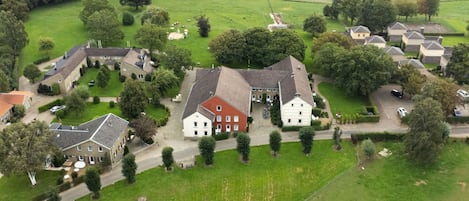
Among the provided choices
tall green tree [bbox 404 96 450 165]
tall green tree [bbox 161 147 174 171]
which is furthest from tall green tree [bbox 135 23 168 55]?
tall green tree [bbox 404 96 450 165]

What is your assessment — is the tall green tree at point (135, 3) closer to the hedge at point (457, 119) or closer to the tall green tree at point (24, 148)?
the tall green tree at point (24, 148)

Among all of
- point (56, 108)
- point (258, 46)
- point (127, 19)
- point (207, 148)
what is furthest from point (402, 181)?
point (127, 19)

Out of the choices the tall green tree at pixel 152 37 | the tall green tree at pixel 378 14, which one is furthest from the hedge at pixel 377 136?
the tall green tree at pixel 378 14

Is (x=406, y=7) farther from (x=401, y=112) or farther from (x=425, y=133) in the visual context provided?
(x=425, y=133)

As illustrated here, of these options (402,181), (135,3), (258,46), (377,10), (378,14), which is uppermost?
(377,10)

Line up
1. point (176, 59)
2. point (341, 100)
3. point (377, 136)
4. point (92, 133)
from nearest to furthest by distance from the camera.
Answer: point (92, 133), point (377, 136), point (341, 100), point (176, 59)

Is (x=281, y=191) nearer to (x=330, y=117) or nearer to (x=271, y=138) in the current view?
(x=271, y=138)

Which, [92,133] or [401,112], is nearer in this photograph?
[92,133]
